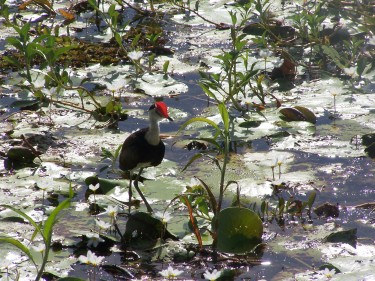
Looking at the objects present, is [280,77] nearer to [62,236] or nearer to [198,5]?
[198,5]

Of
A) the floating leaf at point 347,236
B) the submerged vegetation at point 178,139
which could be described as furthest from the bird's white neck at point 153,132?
the floating leaf at point 347,236

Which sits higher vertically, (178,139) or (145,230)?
(145,230)

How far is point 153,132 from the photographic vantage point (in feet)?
17.2

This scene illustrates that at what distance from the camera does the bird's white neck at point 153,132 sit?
5.21 meters

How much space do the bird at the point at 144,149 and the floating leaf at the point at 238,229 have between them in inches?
→ 32.6

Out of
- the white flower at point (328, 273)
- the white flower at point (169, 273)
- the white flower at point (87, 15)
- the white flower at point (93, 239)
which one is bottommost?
the white flower at point (87, 15)

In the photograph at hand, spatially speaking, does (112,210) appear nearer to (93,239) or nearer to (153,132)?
(93,239)

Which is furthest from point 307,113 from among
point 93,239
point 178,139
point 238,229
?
point 93,239

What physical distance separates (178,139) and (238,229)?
175 centimetres

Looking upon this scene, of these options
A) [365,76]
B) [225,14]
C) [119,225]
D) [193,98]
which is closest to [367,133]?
[365,76]

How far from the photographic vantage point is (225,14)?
837cm

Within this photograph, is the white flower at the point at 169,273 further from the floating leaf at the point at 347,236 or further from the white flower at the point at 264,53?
the white flower at the point at 264,53

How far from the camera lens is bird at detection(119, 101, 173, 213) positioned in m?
5.15

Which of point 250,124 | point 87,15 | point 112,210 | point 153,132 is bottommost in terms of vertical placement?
point 87,15
